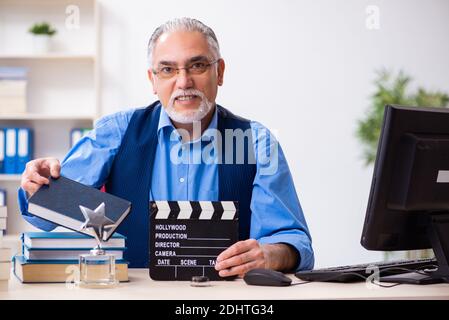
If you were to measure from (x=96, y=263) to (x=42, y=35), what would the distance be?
3.03m

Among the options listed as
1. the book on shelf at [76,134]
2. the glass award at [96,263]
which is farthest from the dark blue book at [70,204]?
the book on shelf at [76,134]

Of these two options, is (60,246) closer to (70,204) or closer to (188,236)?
(70,204)

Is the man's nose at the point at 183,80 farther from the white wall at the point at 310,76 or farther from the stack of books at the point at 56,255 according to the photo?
the white wall at the point at 310,76

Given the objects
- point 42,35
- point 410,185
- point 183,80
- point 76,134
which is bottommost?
point 410,185

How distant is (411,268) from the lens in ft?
6.76

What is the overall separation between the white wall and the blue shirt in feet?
6.90

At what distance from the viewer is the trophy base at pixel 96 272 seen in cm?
170

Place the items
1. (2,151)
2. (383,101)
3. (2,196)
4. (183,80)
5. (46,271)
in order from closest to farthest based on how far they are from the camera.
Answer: (46,271) < (183,80) < (2,151) < (2,196) < (383,101)

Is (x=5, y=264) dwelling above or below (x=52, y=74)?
below

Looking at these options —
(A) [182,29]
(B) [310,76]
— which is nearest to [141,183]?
(A) [182,29]

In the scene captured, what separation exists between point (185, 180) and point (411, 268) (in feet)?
2.70

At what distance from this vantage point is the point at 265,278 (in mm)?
1789

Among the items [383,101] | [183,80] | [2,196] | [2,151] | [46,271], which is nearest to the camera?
[46,271]

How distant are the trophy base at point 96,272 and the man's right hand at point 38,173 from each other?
0.24 m
